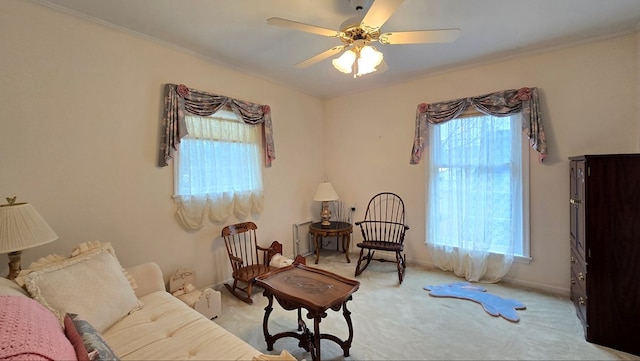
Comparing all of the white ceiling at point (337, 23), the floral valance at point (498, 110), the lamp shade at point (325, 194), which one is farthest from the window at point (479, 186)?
the lamp shade at point (325, 194)

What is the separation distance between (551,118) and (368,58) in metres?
2.25

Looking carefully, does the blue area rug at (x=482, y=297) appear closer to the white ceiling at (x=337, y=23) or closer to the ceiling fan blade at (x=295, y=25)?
the white ceiling at (x=337, y=23)

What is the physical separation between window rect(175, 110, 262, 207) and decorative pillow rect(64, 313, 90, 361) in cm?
174

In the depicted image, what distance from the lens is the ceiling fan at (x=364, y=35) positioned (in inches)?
67.4

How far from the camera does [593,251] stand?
6.79 feet

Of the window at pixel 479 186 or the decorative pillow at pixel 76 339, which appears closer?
the decorative pillow at pixel 76 339

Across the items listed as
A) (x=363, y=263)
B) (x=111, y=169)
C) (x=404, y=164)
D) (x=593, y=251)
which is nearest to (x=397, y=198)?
(x=404, y=164)

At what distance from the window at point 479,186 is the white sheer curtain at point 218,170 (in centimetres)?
233

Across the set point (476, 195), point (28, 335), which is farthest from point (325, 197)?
point (28, 335)

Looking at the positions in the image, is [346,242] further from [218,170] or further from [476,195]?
[218,170]

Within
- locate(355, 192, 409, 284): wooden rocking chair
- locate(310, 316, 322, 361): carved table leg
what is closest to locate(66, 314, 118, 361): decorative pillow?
locate(310, 316, 322, 361): carved table leg

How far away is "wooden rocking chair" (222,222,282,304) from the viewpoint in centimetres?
280

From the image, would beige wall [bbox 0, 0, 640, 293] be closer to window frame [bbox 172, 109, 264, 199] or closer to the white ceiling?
window frame [bbox 172, 109, 264, 199]

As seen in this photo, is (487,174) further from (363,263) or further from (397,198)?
(363,263)
